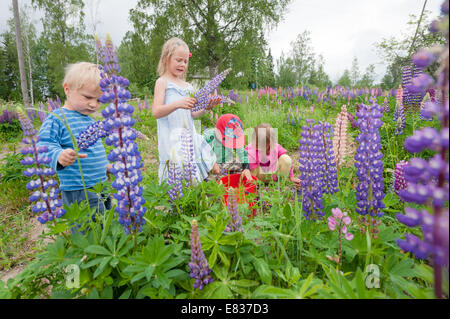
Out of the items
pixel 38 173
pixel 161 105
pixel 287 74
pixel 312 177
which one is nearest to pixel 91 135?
pixel 38 173

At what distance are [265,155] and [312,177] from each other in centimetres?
217

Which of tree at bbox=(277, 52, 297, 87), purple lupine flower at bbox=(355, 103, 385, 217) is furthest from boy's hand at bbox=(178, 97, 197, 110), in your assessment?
tree at bbox=(277, 52, 297, 87)

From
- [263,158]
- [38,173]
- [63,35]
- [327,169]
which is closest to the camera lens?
[38,173]

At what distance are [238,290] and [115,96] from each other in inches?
41.8

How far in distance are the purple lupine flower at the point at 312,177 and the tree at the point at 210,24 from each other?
1366cm

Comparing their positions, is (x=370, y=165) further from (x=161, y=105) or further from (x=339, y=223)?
(x=161, y=105)

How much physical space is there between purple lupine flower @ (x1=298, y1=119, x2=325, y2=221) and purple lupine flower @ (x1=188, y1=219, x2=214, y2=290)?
0.76 m

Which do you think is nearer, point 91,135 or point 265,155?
point 91,135

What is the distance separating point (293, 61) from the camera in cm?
4100

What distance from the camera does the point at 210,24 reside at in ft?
47.8

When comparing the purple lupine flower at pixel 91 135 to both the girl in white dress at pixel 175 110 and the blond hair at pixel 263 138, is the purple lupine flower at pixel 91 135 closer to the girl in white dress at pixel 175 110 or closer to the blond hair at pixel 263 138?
the girl in white dress at pixel 175 110

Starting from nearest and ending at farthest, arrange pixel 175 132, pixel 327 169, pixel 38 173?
pixel 38 173 < pixel 327 169 < pixel 175 132

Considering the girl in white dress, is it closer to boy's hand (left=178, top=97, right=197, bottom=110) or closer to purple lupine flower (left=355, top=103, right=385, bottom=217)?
boy's hand (left=178, top=97, right=197, bottom=110)
